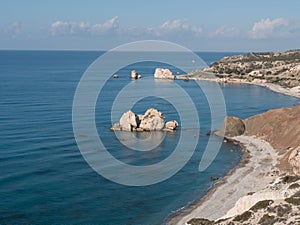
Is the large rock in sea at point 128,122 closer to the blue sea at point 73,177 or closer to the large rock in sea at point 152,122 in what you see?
the large rock in sea at point 152,122

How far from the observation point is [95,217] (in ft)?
130

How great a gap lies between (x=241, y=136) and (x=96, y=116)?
33670 millimetres

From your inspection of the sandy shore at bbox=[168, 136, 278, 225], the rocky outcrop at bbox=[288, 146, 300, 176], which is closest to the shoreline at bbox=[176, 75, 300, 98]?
the sandy shore at bbox=[168, 136, 278, 225]

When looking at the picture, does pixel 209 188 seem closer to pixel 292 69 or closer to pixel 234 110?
pixel 234 110

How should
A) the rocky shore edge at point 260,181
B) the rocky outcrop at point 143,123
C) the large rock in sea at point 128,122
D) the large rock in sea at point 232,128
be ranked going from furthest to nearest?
the rocky outcrop at point 143,123
the large rock in sea at point 128,122
the large rock in sea at point 232,128
the rocky shore edge at point 260,181

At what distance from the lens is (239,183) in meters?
49.4

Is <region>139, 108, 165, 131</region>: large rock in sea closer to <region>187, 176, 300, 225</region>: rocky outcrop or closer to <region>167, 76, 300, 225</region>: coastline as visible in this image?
<region>167, 76, 300, 225</region>: coastline

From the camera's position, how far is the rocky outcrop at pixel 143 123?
255 feet

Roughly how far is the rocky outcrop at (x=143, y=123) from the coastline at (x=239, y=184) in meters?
14.6

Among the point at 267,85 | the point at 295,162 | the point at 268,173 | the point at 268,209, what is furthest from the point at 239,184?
the point at 267,85

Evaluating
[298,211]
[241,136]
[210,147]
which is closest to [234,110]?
[241,136]

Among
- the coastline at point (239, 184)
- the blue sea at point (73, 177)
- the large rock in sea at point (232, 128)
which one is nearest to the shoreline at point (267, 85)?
the blue sea at point (73, 177)

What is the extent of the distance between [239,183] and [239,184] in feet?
1.27

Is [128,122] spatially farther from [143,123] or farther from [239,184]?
[239,184]
